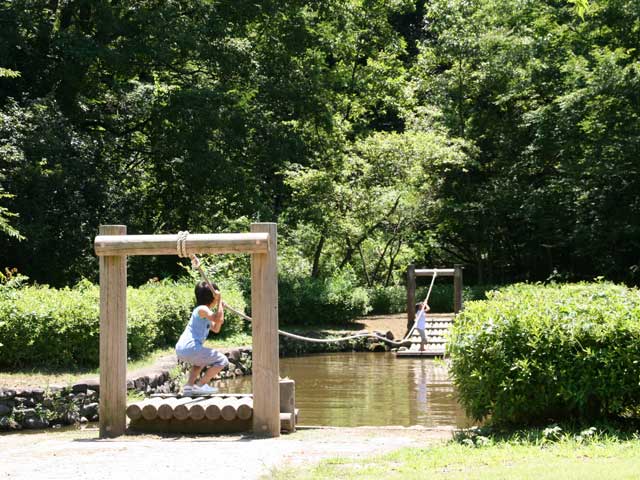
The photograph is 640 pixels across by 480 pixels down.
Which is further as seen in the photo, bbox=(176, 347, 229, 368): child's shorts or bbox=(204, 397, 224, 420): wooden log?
bbox=(176, 347, 229, 368): child's shorts

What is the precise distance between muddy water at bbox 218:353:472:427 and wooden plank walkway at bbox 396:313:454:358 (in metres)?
0.30

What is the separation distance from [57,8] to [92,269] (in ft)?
28.0

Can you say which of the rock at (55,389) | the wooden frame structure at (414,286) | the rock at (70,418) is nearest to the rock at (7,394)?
the rock at (55,389)

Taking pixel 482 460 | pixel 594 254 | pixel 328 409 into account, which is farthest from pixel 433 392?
pixel 594 254

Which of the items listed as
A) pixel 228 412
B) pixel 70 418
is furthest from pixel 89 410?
pixel 228 412

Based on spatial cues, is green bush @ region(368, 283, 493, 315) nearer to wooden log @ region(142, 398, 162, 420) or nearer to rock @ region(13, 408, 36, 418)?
rock @ region(13, 408, 36, 418)

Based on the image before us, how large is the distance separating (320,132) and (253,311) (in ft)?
73.6

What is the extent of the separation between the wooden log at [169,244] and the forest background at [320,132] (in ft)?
45.9

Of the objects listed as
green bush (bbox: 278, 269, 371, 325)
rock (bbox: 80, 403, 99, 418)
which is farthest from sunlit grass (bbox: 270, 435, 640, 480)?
green bush (bbox: 278, 269, 371, 325)

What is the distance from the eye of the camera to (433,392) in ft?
52.1

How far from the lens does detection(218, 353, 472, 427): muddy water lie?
42.7ft

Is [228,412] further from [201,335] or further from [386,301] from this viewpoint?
[386,301]

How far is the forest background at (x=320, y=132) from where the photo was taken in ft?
83.5

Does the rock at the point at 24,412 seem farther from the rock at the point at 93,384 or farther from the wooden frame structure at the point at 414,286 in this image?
the wooden frame structure at the point at 414,286
